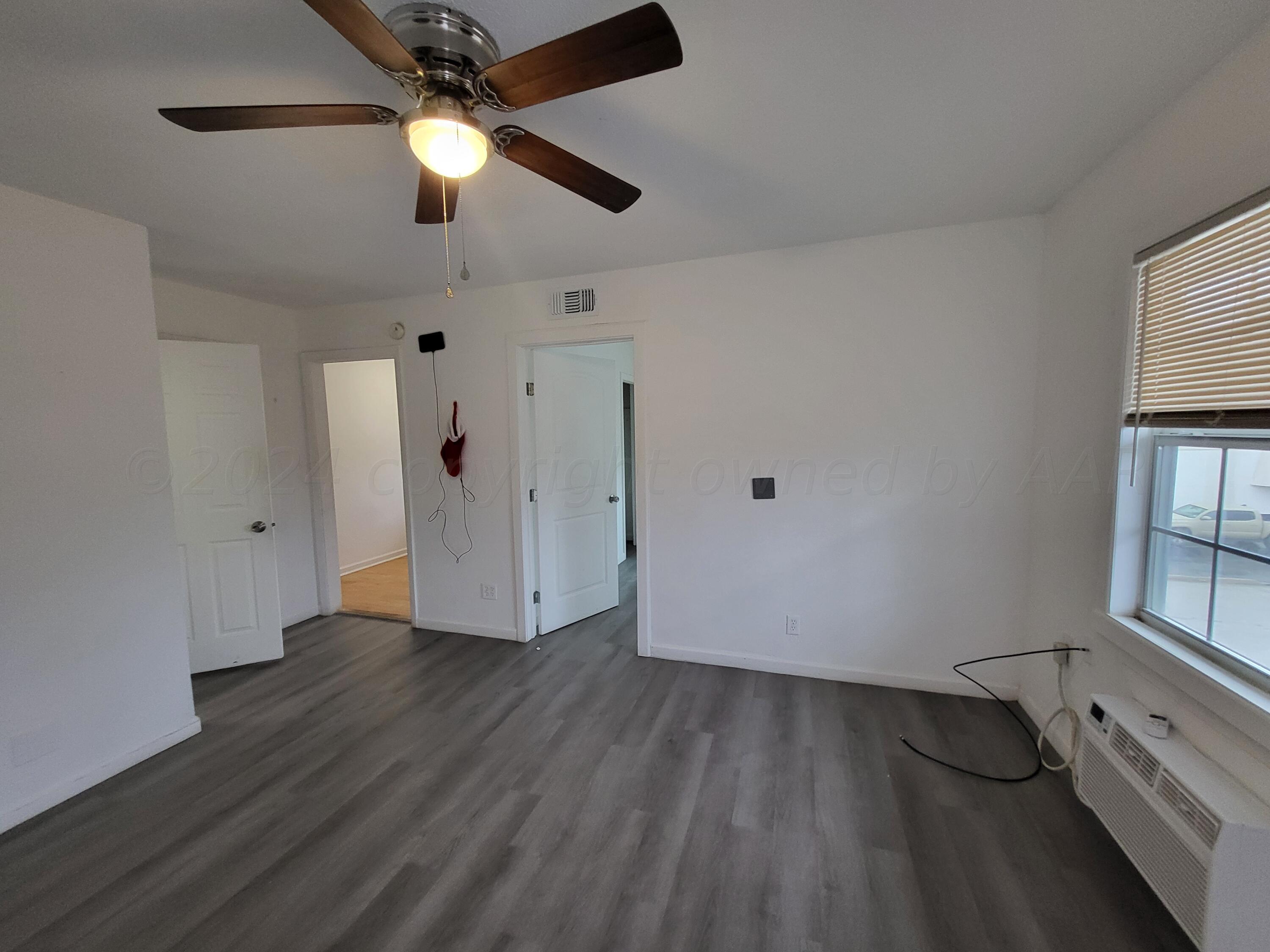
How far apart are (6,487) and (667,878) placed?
2.90 meters

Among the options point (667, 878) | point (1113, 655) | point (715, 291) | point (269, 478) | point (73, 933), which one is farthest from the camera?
point (269, 478)

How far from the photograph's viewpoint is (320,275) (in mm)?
2961

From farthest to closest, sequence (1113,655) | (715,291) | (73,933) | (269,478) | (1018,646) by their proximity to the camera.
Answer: (269,478) < (715,291) < (1018,646) < (1113,655) < (73,933)

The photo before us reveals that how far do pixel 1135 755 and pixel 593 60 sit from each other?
2.46 m

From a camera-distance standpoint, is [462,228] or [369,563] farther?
[369,563]

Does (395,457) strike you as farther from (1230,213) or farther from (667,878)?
(1230,213)

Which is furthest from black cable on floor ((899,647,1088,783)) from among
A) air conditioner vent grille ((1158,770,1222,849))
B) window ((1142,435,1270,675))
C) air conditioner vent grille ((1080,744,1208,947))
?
air conditioner vent grille ((1158,770,1222,849))

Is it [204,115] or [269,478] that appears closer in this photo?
[204,115]

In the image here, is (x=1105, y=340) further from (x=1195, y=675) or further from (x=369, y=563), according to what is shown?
(x=369, y=563)

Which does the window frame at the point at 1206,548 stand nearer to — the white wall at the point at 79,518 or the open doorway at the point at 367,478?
the white wall at the point at 79,518

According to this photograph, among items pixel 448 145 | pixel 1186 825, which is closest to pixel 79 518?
pixel 448 145

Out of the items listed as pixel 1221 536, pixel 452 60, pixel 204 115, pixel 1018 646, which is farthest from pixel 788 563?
pixel 204 115

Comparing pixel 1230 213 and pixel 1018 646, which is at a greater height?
pixel 1230 213

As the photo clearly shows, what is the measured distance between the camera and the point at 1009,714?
240 centimetres
